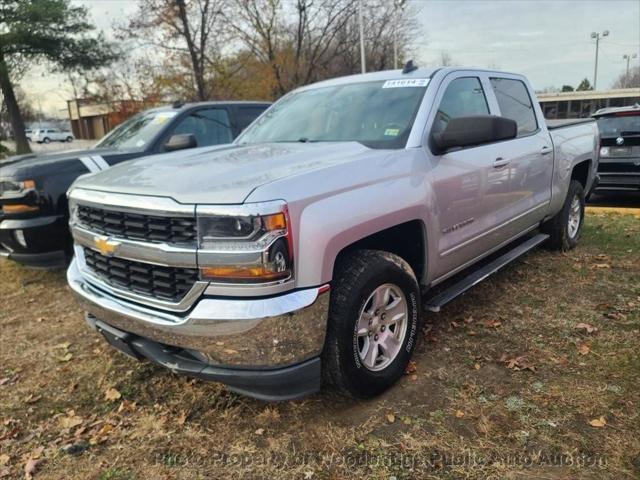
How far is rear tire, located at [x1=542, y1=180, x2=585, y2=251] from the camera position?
535 cm

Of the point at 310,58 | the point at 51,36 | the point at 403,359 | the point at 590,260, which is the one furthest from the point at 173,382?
the point at 51,36

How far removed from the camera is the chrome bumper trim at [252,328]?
88.7 inches

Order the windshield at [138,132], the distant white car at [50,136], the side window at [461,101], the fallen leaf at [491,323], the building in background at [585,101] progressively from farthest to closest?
the distant white car at [50,136] < the building in background at [585,101] < the windshield at [138,132] < the fallen leaf at [491,323] < the side window at [461,101]

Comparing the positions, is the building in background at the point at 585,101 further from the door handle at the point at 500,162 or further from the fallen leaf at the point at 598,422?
the fallen leaf at the point at 598,422

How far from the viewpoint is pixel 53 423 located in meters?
2.92

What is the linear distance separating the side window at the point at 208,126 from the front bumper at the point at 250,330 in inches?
164

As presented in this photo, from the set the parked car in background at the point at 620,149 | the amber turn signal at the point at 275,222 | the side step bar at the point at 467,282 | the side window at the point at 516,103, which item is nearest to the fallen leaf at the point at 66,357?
the amber turn signal at the point at 275,222

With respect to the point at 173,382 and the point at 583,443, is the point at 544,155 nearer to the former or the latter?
the point at 583,443

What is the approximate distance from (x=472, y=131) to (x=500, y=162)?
980 mm

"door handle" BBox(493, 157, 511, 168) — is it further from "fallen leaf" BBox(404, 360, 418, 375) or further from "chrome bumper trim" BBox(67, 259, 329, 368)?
"chrome bumper trim" BBox(67, 259, 329, 368)

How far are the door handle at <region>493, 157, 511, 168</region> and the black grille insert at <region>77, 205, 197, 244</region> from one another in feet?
8.01

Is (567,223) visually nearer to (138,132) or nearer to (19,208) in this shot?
(138,132)

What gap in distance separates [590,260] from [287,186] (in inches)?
163

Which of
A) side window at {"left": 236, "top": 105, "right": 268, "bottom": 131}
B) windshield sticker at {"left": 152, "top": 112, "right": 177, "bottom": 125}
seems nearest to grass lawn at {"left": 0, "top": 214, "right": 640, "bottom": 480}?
windshield sticker at {"left": 152, "top": 112, "right": 177, "bottom": 125}
